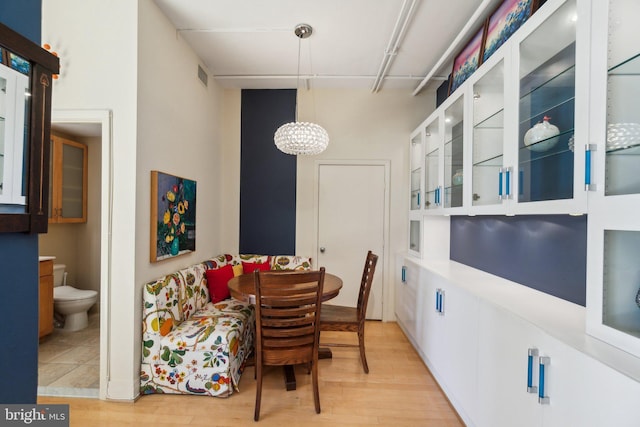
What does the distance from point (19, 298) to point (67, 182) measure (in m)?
3.07

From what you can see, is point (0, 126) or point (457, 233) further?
point (457, 233)

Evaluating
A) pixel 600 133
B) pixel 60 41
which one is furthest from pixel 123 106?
pixel 600 133

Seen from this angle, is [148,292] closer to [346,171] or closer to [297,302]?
[297,302]

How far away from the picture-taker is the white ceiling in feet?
7.63

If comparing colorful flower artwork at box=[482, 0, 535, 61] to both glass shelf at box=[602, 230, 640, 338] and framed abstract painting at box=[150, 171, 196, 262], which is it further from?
framed abstract painting at box=[150, 171, 196, 262]

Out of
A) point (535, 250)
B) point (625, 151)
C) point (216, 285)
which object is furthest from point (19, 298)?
point (535, 250)

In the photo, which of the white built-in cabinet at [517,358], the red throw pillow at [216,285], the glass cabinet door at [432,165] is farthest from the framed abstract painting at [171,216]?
the glass cabinet door at [432,165]

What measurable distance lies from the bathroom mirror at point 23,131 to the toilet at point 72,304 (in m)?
2.68

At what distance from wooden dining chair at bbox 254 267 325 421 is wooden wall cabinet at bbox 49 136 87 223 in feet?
9.12

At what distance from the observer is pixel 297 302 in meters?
2.00

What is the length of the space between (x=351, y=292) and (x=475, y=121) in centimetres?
246

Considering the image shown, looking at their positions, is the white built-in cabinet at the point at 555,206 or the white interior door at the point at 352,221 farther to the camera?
the white interior door at the point at 352,221

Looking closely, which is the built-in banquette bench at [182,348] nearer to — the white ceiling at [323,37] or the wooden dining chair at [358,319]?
the wooden dining chair at [358,319]

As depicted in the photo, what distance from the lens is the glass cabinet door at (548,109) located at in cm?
138
